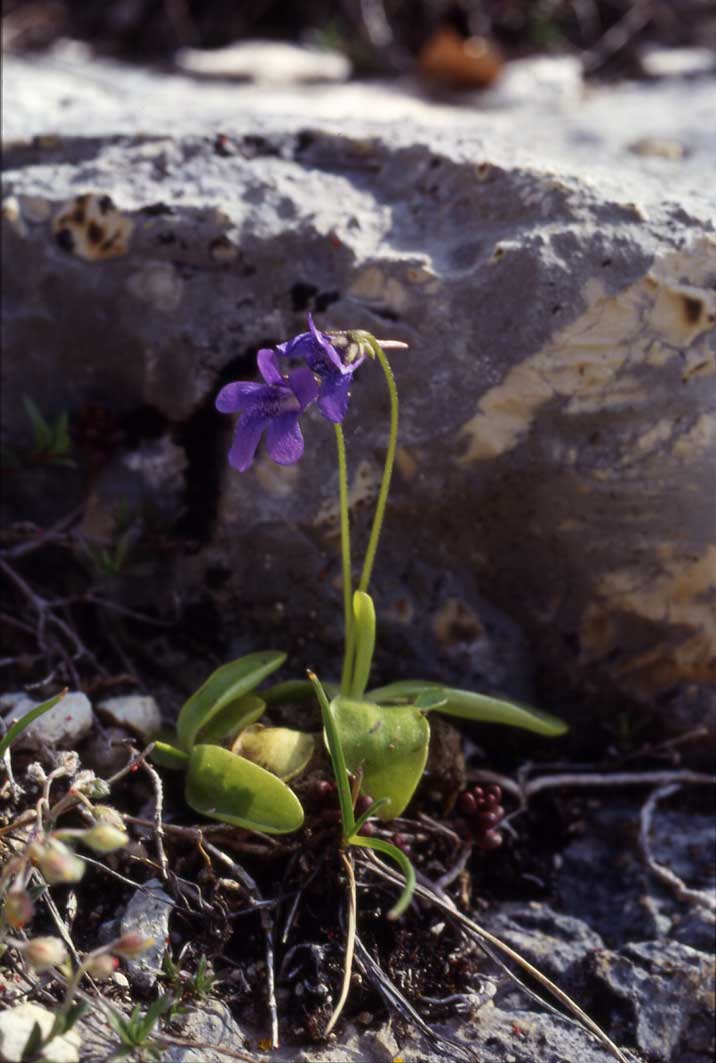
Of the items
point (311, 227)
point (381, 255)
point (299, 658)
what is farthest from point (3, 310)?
point (299, 658)

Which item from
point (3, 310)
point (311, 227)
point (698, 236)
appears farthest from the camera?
point (3, 310)

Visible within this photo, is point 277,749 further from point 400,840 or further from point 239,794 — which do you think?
point 400,840

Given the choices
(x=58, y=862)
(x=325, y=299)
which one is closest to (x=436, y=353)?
(x=325, y=299)

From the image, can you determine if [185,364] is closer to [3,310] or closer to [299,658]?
[3,310]

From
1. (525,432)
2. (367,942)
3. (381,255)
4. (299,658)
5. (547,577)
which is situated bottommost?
(367,942)

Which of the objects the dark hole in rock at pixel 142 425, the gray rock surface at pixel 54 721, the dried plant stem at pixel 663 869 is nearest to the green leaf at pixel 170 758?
the gray rock surface at pixel 54 721

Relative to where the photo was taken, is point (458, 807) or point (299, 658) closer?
point (458, 807)

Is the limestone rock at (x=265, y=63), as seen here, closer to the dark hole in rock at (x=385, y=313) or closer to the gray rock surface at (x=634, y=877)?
the dark hole in rock at (x=385, y=313)
